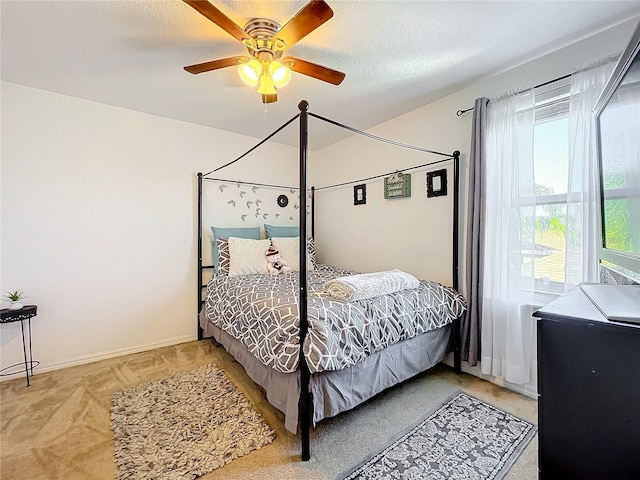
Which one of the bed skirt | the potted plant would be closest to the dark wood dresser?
the bed skirt

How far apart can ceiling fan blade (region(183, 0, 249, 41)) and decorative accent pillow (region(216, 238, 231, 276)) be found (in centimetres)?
206

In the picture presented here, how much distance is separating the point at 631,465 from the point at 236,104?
3126mm

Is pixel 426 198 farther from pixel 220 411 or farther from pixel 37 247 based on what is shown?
pixel 37 247

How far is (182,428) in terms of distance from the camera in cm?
168

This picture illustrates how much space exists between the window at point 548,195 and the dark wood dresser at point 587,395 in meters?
1.26

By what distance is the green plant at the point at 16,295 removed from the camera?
222 cm

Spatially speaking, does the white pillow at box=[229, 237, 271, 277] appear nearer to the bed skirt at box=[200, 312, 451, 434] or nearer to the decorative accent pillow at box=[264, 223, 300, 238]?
the decorative accent pillow at box=[264, 223, 300, 238]

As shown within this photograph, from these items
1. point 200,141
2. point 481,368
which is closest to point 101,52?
point 200,141

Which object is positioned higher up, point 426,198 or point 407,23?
point 407,23

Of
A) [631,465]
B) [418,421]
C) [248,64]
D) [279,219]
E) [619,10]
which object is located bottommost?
[418,421]

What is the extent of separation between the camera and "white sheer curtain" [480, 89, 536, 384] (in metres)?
1.96

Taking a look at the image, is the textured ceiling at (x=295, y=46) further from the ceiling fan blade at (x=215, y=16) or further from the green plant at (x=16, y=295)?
the green plant at (x=16, y=295)

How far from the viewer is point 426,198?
267 centimetres

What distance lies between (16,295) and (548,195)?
408 centimetres
